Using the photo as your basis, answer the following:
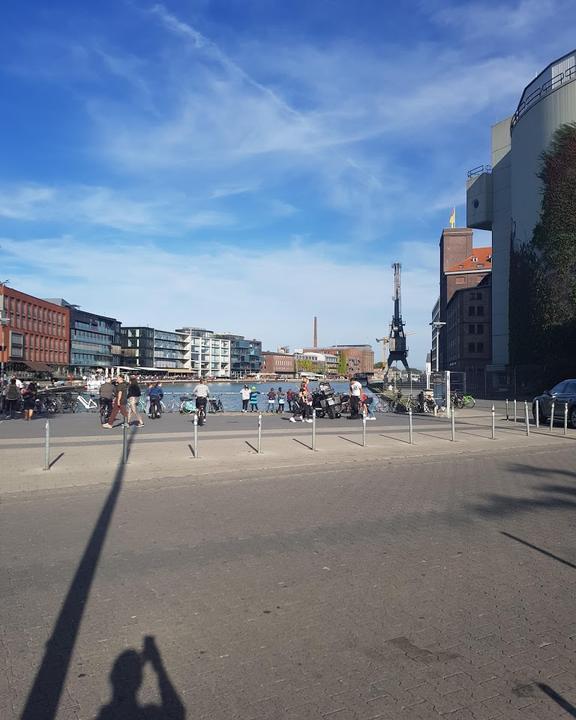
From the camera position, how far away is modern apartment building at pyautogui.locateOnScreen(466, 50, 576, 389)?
52.6 meters

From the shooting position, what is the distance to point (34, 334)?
9656 cm

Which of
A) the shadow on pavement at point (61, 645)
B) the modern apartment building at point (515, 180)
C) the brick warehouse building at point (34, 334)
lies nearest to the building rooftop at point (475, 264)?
the modern apartment building at point (515, 180)

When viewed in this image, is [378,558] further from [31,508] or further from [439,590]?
[31,508]

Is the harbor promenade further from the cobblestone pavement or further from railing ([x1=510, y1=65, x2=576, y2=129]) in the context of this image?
railing ([x1=510, y1=65, x2=576, y2=129])

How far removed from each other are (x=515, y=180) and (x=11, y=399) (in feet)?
169

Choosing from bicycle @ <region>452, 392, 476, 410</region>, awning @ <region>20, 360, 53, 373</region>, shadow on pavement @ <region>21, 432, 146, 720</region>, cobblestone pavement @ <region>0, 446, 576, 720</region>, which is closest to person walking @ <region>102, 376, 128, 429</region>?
cobblestone pavement @ <region>0, 446, 576, 720</region>

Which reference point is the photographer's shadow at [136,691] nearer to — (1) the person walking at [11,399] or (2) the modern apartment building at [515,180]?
(1) the person walking at [11,399]


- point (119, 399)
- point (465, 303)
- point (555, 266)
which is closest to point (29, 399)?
point (119, 399)

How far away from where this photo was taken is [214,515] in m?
8.22

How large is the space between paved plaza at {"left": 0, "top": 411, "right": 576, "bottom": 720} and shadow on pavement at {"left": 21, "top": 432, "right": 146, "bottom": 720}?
2 cm

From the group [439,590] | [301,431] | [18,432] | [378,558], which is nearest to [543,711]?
[439,590]

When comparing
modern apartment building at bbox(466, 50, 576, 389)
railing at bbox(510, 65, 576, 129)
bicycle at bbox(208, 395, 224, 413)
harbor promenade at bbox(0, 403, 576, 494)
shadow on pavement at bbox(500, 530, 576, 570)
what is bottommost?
shadow on pavement at bbox(500, 530, 576, 570)

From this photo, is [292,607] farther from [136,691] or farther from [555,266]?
[555,266]

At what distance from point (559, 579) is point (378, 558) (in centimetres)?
167
